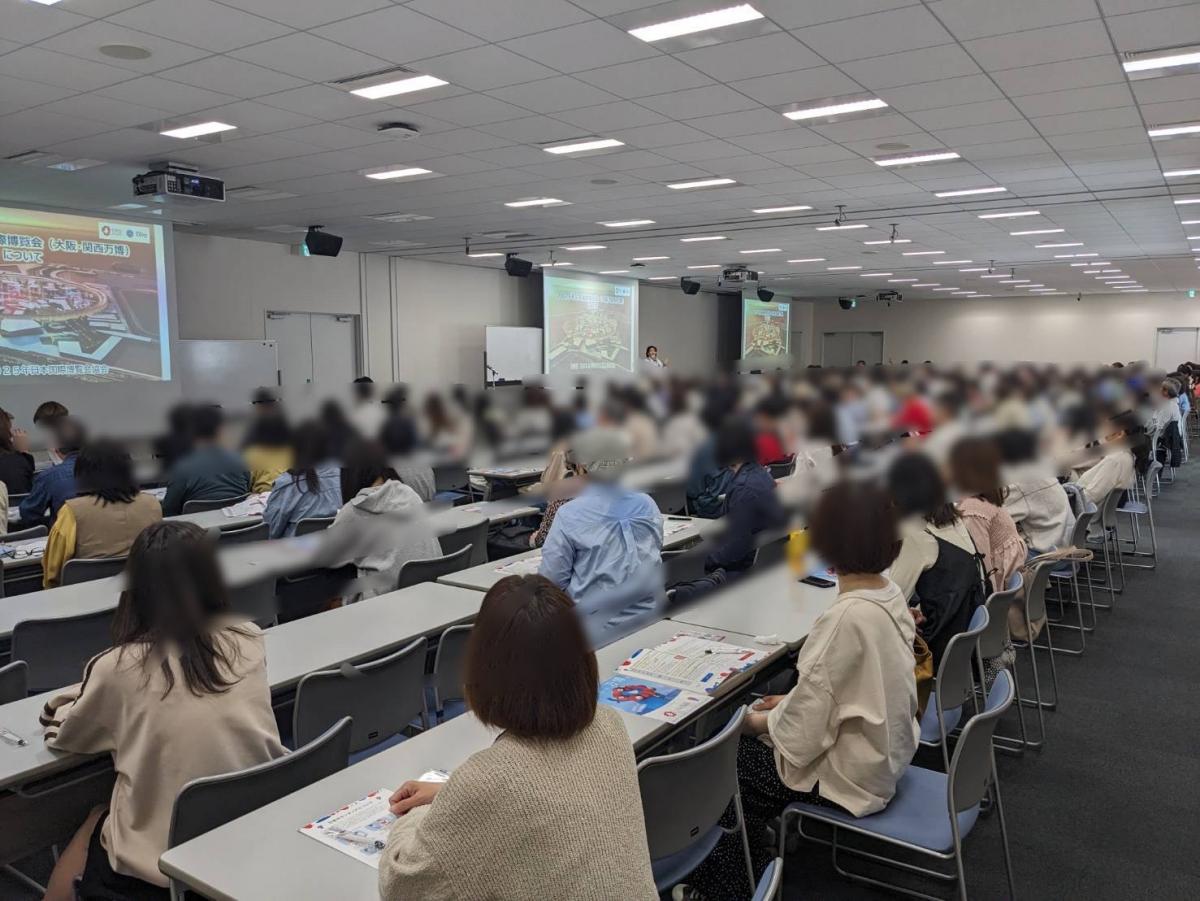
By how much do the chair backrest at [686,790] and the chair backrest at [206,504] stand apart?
1.23 meters

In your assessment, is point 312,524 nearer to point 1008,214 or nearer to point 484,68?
point 484,68

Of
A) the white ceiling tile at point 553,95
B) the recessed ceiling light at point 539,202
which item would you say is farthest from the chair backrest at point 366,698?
the recessed ceiling light at point 539,202

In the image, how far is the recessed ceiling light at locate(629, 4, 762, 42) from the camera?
13.7 ft

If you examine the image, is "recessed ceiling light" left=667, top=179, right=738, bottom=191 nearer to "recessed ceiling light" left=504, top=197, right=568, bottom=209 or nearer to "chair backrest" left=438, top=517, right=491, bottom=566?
"recessed ceiling light" left=504, top=197, right=568, bottom=209

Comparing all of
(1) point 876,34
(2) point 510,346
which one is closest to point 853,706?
(1) point 876,34

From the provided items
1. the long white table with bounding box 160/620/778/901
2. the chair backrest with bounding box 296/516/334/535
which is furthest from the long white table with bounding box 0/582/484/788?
the chair backrest with bounding box 296/516/334/535

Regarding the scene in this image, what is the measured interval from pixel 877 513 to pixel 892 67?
471 centimetres

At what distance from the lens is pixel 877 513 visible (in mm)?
1011

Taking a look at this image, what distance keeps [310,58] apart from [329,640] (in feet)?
10.9

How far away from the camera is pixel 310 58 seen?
15.8 feet

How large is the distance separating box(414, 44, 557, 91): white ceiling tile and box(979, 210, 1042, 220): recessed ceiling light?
6.73 meters

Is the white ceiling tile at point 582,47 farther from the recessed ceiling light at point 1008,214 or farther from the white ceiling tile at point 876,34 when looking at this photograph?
the recessed ceiling light at point 1008,214

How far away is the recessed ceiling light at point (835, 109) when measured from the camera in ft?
18.4

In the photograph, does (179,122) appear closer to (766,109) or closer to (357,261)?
(766,109)
